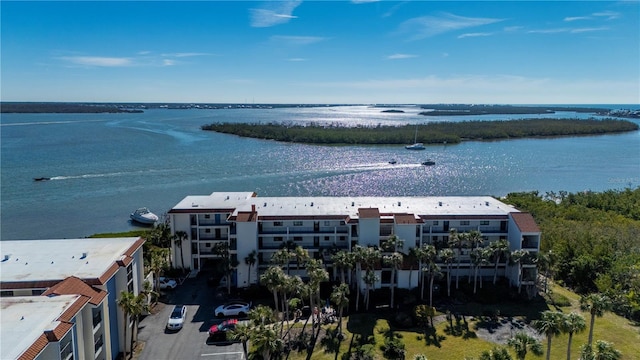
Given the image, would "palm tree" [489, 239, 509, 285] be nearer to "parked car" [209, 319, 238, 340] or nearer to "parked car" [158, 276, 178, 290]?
"parked car" [209, 319, 238, 340]

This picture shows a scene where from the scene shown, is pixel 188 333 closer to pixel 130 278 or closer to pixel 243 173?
pixel 130 278

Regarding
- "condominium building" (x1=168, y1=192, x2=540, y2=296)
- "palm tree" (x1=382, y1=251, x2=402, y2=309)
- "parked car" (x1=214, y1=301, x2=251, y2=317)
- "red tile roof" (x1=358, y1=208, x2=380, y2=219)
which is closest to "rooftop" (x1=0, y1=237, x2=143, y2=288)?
"parked car" (x1=214, y1=301, x2=251, y2=317)

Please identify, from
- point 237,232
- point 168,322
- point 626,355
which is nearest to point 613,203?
point 626,355

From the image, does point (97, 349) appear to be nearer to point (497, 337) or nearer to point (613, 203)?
point (497, 337)

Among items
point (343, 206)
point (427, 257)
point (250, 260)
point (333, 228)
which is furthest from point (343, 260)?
point (343, 206)

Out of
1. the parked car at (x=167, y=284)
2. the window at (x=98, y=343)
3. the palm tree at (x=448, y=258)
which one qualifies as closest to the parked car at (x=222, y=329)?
the window at (x=98, y=343)

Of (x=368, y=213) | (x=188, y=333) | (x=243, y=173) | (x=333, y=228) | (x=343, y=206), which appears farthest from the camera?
(x=243, y=173)
